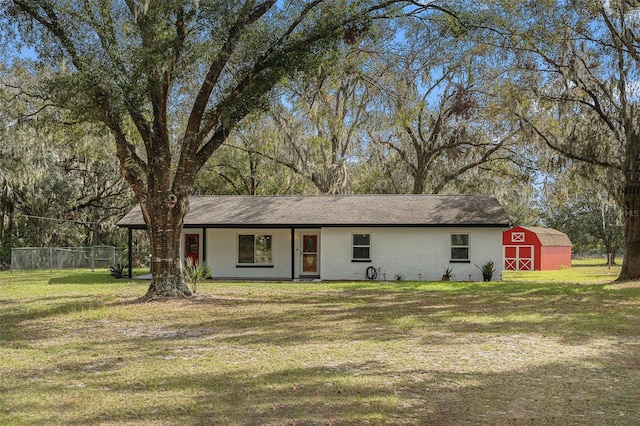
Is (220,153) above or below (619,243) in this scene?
above

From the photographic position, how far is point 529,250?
37.1 metres

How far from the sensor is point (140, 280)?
2273 cm

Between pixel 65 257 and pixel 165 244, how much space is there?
19710 millimetres

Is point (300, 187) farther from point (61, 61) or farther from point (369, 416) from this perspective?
point (369, 416)

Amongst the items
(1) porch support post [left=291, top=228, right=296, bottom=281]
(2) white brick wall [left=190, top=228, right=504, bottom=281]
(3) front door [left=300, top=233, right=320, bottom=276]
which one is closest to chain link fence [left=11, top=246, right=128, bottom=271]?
(1) porch support post [left=291, top=228, right=296, bottom=281]

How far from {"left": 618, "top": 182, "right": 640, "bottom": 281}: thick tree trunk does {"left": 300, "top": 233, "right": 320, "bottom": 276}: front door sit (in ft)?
36.2

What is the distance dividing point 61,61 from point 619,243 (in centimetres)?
5215

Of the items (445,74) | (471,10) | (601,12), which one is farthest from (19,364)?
(445,74)

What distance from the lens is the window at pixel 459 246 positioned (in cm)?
2292

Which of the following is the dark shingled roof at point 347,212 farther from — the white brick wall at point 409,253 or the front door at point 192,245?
Result: the front door at point 192,245

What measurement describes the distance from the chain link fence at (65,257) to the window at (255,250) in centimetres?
972

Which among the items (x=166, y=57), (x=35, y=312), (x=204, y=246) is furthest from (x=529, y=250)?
(x=35, y=312)

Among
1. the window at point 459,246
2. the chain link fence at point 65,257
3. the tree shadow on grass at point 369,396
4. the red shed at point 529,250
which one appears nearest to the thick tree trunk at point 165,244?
the tree shadow on grass at point 369,396

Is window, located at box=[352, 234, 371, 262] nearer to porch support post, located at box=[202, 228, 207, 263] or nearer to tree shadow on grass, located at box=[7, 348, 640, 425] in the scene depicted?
porch support post, located at box=[202, 228, 207, 263]
